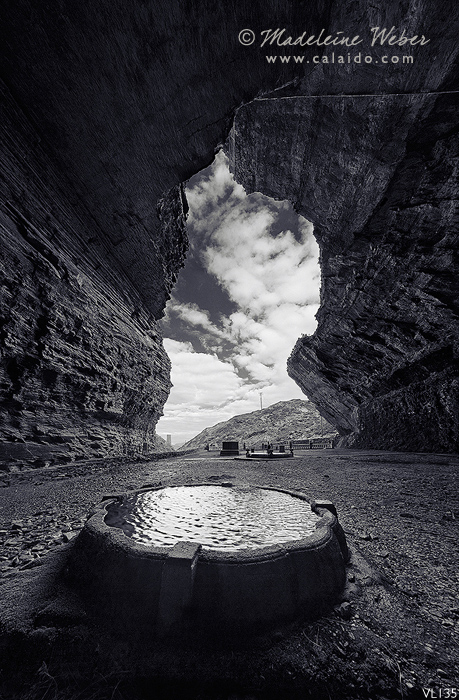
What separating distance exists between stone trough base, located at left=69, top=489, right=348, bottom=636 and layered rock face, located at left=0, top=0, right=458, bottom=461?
651 cm

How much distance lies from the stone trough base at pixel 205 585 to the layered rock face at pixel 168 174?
6507mm

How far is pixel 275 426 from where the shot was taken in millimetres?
59125

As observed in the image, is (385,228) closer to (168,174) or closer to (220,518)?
(168,174)

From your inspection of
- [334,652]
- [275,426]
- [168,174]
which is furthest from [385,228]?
[275,426]

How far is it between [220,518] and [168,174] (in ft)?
39.7

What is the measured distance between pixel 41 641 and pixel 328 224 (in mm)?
15995

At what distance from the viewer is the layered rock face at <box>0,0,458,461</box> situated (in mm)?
7230

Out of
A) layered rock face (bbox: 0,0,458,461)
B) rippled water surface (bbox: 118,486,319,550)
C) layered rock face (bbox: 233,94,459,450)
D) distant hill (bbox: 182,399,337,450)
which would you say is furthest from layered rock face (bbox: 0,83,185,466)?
distant hill (bbox: 182,399,337,450)

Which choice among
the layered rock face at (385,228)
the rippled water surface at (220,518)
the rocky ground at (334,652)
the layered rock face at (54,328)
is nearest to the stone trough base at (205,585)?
the rocky ground at (334,652)

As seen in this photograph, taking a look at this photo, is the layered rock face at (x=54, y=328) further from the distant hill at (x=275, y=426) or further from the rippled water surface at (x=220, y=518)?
the distant hill at (x=275, y=426)

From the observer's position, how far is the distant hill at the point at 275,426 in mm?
50266

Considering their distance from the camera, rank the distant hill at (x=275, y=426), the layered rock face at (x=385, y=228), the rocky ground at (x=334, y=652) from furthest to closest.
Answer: the distant hill at (x=275, y=426)
the layered rock face at (x=385, y=228)
the rocky ground at (x=334, y=652)

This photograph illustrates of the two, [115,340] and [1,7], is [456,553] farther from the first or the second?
[1,7]

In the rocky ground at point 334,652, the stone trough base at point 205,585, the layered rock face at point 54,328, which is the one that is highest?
the layered rock face at point 54,328
